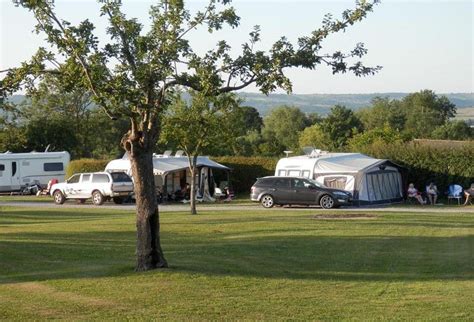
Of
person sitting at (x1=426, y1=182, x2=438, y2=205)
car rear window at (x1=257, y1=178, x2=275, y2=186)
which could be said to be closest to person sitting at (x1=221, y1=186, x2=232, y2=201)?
car rear window at (x1=257, y1=178, x2=275, y2=186)

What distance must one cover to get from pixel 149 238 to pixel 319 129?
65.9m

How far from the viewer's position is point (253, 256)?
16.0 metres

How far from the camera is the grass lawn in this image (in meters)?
10.3

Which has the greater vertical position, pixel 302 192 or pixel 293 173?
pixel 293 173

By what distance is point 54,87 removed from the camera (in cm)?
1364

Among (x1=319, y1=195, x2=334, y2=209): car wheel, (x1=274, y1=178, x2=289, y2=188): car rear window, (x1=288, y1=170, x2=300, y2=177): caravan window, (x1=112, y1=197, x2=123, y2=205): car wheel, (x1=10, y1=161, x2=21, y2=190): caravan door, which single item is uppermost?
(x1=10, y1=161, x2=21, y2=190): caravan door

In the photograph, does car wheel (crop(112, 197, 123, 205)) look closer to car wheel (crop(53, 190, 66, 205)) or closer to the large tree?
car wheel (crop(53, 190, 66, 205))

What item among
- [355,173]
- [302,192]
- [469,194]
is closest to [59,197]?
[302,192]

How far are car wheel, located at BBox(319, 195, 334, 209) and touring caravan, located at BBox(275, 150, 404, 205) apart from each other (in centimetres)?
271

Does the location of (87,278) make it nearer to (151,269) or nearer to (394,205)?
(151,269)

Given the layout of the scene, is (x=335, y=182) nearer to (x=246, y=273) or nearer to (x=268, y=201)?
(x=268, y=201)

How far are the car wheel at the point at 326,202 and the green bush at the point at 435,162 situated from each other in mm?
7845

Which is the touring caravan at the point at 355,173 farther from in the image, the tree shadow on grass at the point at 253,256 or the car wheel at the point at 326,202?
the tree shadow on grass at the point at 253,256

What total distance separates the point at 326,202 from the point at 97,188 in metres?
11.3
